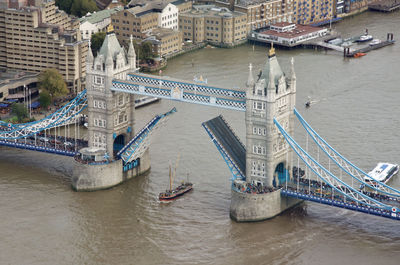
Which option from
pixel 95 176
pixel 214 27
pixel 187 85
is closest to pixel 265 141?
pixel 187 85

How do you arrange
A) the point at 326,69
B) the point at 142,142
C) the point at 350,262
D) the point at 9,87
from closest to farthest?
1. the point at 350,262
2. the point at 142,142
3. the point at 9,87
4. the point at 326,69

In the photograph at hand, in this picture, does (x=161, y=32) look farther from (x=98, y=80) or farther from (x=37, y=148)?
(x=98, y=80)

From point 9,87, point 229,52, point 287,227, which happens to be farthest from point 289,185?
point 229,52

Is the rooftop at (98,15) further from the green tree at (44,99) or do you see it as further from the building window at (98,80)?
the building window at (98,80)

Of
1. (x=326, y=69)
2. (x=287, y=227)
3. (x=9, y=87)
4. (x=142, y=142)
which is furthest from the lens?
(x=326, y=69)

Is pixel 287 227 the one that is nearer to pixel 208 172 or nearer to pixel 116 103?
pixel 208 172

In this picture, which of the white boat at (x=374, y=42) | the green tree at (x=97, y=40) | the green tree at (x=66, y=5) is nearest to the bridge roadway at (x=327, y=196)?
the green tree at (x=97, y=40)
